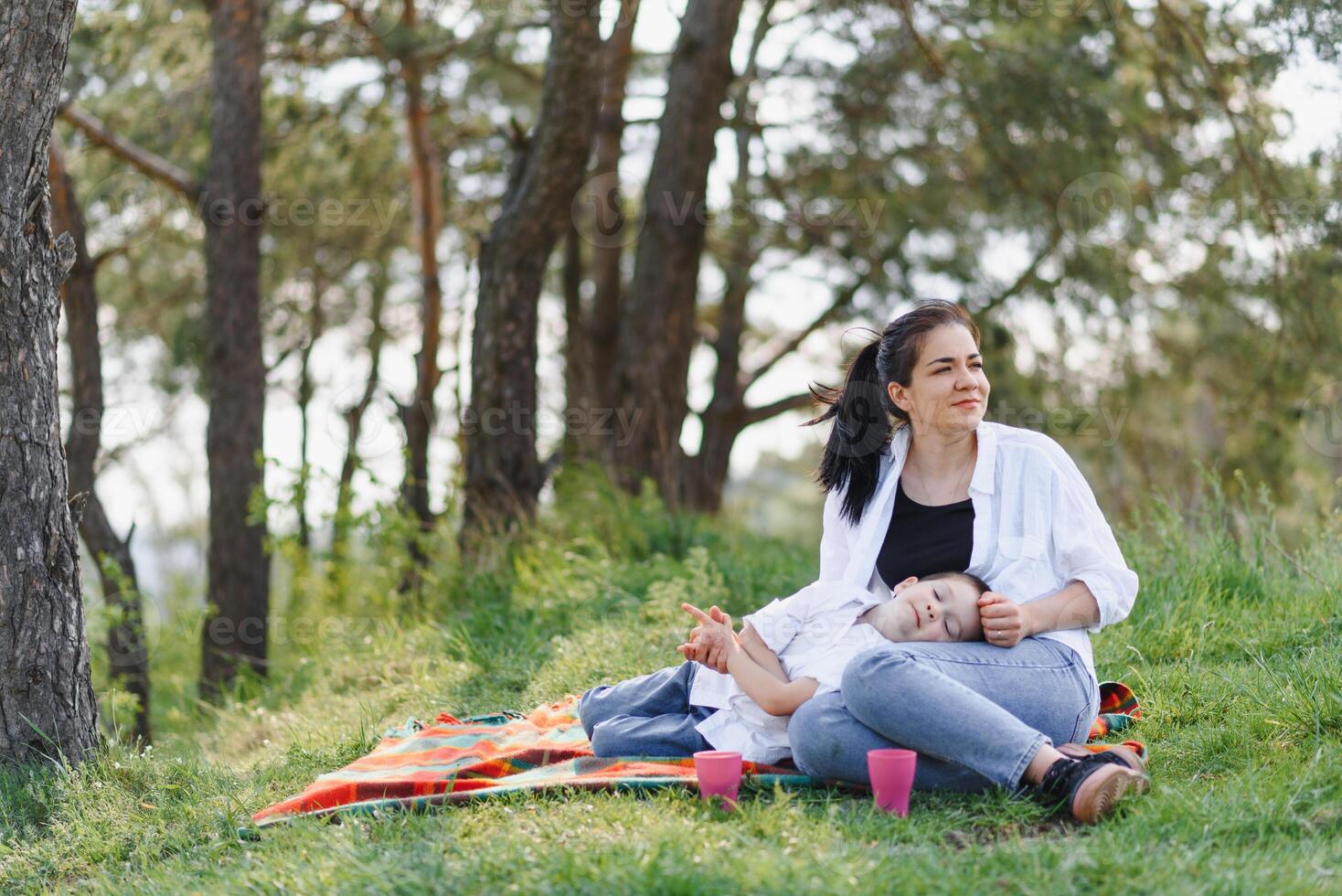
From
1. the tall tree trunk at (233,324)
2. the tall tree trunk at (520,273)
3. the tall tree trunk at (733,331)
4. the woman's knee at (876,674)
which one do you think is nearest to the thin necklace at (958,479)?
Result: the woman's knee at (876,674)

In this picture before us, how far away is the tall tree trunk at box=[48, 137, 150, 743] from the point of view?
6965mm

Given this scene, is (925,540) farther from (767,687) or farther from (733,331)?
(733,331)

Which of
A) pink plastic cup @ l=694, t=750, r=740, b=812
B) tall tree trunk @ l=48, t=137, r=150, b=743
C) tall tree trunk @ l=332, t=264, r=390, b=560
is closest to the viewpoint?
pink plastic cup @ l=694, t=750, r=740, b=812

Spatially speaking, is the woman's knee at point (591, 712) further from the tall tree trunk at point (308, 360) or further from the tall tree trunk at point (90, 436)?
the tall tree trunk at point (308, 360)

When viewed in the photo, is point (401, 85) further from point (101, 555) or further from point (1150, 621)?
point (1150, 621)

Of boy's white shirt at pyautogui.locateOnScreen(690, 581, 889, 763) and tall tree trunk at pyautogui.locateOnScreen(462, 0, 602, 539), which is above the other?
tall tree trunk at pyautogui.locateOnScreen(462, 0, 602, 539)

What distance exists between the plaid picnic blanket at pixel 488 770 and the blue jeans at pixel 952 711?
0.40 ft

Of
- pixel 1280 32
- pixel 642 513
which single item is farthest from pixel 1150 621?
pixel 1280 32

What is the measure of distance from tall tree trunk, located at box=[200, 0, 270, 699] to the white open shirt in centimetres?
509

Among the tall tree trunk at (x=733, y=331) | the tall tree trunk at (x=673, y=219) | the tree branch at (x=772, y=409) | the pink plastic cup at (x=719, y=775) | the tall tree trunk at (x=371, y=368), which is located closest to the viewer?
the pink plastic cup at (x=719, y=775)

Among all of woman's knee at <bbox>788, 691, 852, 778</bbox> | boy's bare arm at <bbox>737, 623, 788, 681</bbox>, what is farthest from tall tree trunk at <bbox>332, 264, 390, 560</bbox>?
woman's knee at <bbox>788, 691, 852, 778</bbox>

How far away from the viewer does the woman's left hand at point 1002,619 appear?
3.12 meters

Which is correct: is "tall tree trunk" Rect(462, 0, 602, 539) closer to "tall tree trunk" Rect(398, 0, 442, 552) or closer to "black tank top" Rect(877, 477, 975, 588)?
"tall tree trunk" Rect(398, 0, 442, 552)

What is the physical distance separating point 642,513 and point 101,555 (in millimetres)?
2959
